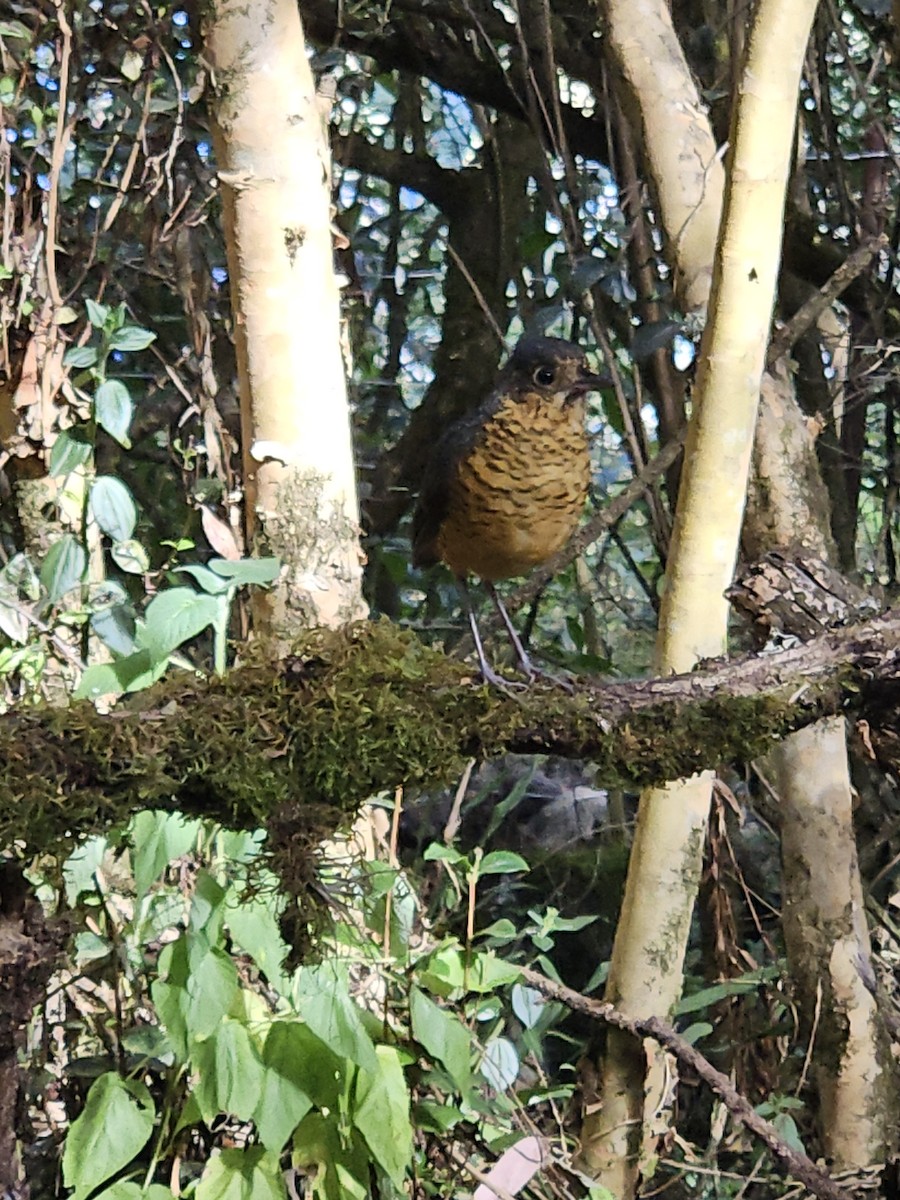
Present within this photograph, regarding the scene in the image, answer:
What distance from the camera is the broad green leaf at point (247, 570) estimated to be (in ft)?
3.97

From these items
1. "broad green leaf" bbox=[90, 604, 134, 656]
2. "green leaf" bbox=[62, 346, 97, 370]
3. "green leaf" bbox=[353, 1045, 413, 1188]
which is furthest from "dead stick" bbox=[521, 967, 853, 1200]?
"green leaf" bbox=[62, 346, 97, 370]

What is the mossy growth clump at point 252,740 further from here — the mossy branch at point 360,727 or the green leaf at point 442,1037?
the green leaf at point 442,1037

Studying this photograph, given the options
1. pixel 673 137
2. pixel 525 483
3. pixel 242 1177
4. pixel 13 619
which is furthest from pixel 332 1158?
pixel 673 137

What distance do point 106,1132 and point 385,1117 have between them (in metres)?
0.32

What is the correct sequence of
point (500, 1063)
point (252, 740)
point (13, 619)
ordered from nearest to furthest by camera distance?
point (252, 740) < point (13, 619) < point (500, 1063)

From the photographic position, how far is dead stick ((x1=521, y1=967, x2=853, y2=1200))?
159cm

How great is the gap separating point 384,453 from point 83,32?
4.96 ft

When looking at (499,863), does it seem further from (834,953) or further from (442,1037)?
(834,953)

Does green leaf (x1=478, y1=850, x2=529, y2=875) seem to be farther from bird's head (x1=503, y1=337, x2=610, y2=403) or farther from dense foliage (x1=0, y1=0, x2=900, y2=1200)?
bird's head (x1=503, y1=337, x2=610, y2=403)

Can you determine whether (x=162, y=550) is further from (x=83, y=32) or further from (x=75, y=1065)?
(x=75, y=1065)

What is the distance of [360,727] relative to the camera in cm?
113

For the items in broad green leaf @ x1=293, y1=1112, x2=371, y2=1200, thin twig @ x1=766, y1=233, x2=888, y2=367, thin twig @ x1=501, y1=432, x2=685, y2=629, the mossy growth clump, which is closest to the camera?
the mossy growth clump

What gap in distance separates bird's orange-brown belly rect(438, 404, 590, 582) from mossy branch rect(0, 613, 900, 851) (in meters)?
0.54

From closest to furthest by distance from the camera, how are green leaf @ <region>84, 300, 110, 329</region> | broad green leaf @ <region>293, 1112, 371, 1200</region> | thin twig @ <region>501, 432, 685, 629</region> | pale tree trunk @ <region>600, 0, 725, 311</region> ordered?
broad green leaf @ <region>293, 1112, 371, 1200</region>, green leaf @ <region>84, 300, 110, 329</region>, pale tree trunk @ <region>600, 0, 725, 311</region>, thin twig @ <region>501, 432, 685, 629</region>
